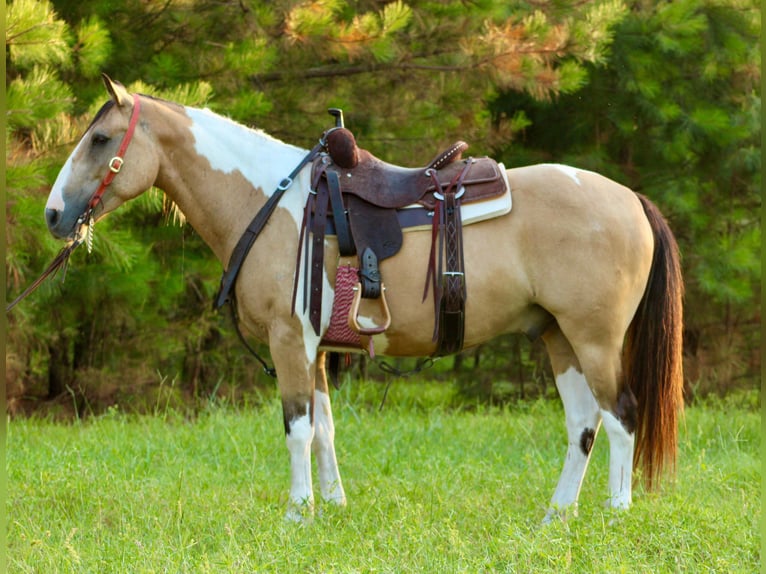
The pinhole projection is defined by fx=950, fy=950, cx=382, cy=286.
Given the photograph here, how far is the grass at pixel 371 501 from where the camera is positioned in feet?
12.0

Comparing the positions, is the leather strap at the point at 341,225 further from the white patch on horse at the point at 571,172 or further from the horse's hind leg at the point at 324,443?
the white patch on horse at the point at 571,172

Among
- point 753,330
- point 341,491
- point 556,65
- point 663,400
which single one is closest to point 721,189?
point 753,330

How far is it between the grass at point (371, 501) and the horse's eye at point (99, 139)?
1.66 meters

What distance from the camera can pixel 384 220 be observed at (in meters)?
4.20

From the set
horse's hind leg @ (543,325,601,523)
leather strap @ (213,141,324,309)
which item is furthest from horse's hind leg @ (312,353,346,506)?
horse's hind leg @ (543,325,601,523)

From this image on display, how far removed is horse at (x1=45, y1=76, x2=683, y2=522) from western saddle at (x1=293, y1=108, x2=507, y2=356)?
0.06 meters

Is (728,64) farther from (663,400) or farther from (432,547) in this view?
(432,547)

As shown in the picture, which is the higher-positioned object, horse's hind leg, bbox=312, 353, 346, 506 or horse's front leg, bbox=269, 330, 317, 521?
horse's front leg, bbox=269, 330, 317, 521

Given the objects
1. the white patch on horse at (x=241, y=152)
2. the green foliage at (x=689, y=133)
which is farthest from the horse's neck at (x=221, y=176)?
the green foliage at (x=689, y=133)

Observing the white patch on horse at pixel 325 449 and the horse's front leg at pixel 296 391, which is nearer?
the horse's front leg at pixel 296 391

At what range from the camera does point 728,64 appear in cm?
768

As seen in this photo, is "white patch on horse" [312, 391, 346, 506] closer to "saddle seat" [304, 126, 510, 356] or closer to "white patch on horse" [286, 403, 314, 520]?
"white patch on horse" [286, 403, 314, 520]

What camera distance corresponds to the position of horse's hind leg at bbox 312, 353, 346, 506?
452 cm

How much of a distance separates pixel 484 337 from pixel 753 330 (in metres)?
5.11
